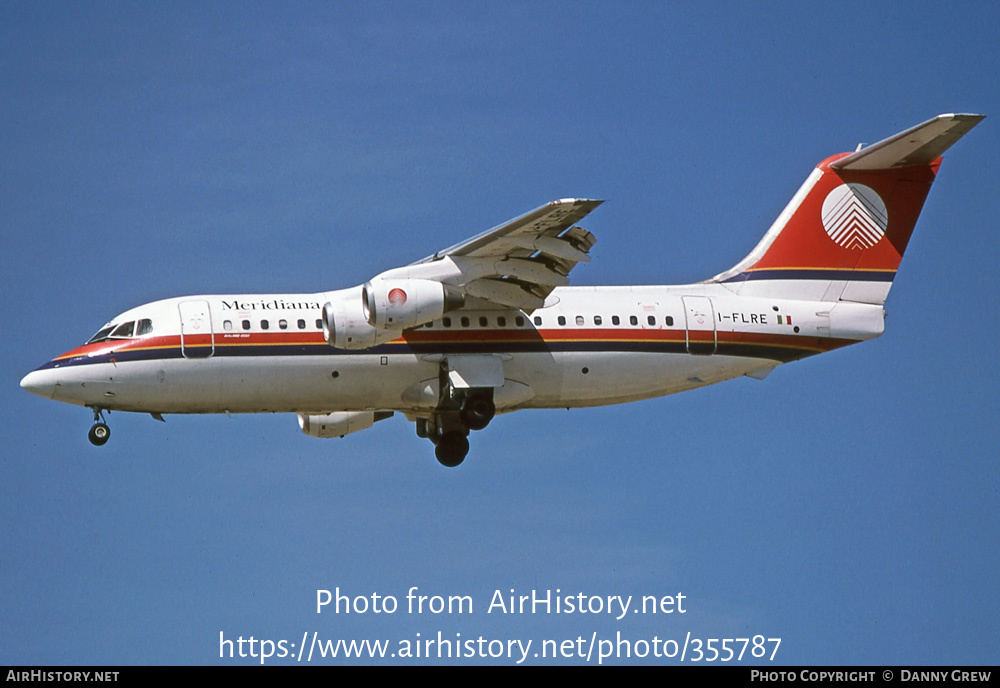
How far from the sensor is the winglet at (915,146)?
2727cm

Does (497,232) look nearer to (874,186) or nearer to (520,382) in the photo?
(520,382)

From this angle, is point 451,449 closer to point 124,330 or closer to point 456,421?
point 456,421

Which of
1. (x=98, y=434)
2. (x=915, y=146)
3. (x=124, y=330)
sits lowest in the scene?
(x=98, y=434)

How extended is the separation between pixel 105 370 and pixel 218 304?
1.88 metres

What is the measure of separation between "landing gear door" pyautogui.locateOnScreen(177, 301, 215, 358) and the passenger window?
2.50 feet

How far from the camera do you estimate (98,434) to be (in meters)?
26.5

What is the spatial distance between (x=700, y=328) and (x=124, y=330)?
860 centimetres

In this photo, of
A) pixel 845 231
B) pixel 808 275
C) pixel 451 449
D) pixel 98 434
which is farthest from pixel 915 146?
pixel 98 434

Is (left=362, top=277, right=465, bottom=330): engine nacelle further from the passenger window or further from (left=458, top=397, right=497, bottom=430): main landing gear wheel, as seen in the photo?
the passenger window

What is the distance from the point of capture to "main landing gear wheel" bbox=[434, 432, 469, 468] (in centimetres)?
2772

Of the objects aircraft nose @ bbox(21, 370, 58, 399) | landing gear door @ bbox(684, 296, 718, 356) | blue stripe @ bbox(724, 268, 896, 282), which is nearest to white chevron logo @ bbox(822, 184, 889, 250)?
blue stripe @ bbox(724, 268, 896, 282)
